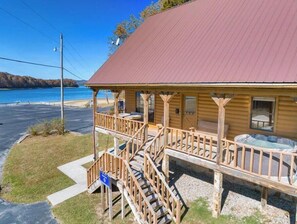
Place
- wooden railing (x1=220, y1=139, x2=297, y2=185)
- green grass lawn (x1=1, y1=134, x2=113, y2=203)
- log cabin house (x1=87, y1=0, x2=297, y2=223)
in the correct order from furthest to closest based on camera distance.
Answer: green grass lawn (x1=1, y1=134, x2=113, y2=203) < log cabin house (x1=87, y1=0, x2=297, y2=223) < wooden railing (x1=220, y1=139, x2=297, y2=185)

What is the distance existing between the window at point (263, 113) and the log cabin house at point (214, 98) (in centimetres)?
4

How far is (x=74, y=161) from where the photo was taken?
14.3 meters

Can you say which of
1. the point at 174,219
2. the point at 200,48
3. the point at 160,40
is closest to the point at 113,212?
the point at 174,219

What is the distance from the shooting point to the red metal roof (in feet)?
23.0

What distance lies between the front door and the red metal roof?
2.48 metres

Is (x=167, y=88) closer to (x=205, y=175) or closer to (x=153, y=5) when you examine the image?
(x=205, y=175)

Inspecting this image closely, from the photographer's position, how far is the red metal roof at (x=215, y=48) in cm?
700

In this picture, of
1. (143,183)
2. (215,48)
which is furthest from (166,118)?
(215,48)

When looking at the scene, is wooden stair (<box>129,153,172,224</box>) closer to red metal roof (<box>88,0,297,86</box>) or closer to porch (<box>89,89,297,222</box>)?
porch (<box>89,89,297,222</box>)

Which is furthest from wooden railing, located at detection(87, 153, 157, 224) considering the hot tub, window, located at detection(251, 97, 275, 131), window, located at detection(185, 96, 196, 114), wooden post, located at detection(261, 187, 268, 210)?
window, located at detection(251, 97, 275, 131)

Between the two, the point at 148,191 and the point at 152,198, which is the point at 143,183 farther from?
the point at 152,198

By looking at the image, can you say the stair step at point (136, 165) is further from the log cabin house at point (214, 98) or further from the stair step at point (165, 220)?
the stair step at point (165, 220)

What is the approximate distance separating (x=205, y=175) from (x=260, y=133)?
3423 mm

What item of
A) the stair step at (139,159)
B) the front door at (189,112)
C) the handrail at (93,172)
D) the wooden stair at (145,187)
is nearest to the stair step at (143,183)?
the wooden stair at (145,187)
